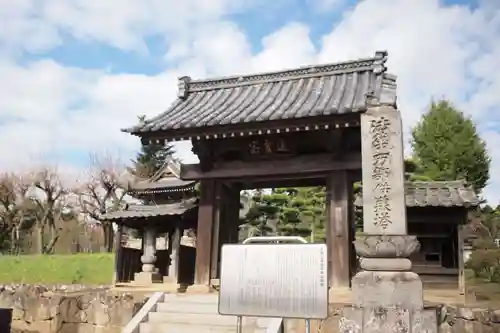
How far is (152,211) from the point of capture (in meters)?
14.0

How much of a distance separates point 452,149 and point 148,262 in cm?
2460

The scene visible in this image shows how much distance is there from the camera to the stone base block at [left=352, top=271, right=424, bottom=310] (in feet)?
21.9

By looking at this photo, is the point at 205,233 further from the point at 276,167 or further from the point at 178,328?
the point at 178,328

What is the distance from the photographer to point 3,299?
1045 centimetres

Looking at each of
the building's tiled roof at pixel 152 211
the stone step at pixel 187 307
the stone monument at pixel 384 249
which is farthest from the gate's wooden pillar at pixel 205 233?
the stone monument at pixel 384 249

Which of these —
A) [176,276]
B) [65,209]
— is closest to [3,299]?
[176,276]

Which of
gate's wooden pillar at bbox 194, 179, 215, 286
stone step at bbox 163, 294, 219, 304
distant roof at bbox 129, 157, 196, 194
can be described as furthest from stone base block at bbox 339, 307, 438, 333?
distant roof at bbox 129, 157, 196, 194

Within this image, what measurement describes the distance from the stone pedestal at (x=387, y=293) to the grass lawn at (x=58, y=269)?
21.6 metres

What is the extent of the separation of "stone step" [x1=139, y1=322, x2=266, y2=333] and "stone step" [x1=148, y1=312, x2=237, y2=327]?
116 millimetres

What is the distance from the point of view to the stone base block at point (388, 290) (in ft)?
21.9

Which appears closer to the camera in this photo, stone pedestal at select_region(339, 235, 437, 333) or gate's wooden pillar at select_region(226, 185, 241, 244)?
stone pedestal at select_region(339, 235, 437, 333)

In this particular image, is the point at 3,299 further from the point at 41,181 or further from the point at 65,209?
the point at 65,209

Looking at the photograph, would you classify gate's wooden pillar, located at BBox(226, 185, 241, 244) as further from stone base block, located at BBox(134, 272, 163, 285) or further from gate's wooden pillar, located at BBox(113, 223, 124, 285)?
gate's wooden pillar, located at BBox(113, 223, 124, 285)

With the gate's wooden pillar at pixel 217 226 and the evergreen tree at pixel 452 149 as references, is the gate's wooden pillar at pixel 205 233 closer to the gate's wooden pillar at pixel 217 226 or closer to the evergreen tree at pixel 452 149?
the gate's wooden pillar at pixel 217 226
